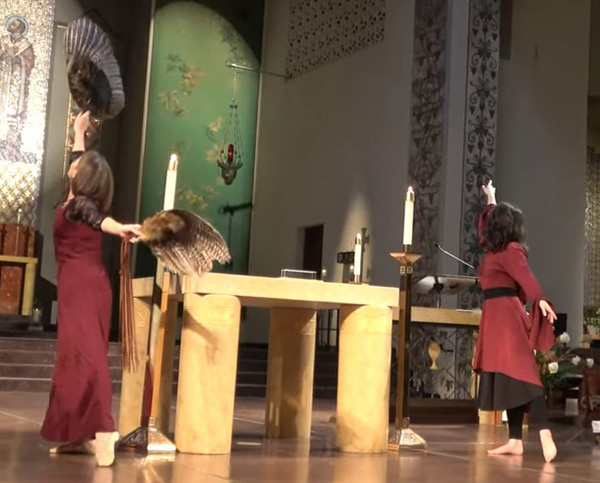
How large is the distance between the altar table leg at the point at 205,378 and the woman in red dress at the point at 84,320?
49 centimetres

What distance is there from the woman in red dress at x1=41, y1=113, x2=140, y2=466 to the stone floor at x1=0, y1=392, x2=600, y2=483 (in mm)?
140

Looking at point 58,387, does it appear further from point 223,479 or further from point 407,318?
point 407,318

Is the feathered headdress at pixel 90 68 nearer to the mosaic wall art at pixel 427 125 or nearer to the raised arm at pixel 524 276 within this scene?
the raised arm at pixel 524 276

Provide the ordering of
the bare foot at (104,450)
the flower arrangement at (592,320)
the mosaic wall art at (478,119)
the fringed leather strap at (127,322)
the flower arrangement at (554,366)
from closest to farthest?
1. the bare foot at (104,450)
2. the fringed leather strap at (127,322)
3. the flower arrangement at (554,366)
4. the mosaic wall art at (478,119)
5. the flower arrangement at (592,320)

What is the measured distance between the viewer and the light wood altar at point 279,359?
4703 mm

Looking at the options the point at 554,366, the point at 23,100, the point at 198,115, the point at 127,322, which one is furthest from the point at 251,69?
the point at 127,322

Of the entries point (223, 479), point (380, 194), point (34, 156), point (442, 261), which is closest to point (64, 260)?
point (223, 479)

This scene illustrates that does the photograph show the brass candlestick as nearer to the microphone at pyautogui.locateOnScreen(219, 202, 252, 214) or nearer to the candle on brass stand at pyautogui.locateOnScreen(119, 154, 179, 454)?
the candle on brass stand at pyautogui.locateOnScreen(119, 154, 179, 454)

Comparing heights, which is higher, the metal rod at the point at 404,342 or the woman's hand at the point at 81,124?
the woman's hand at the point at 81,124

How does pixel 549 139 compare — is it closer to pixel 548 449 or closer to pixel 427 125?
pixel 427 125

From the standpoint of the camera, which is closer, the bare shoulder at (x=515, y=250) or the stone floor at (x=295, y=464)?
the stone floor at (x=295, y=464)

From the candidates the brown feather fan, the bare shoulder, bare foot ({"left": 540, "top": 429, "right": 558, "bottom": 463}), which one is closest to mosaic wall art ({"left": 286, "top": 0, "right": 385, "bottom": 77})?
the bare shoulder

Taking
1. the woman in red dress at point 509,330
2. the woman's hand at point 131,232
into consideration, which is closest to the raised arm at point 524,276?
the woman in red dress at point 509,330

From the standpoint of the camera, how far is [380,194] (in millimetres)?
13078
